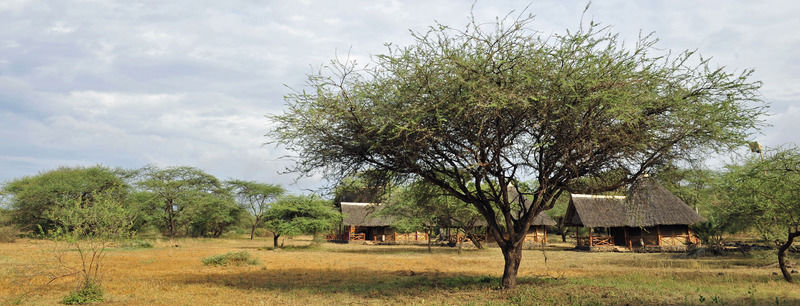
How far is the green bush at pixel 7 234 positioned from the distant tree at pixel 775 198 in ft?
178

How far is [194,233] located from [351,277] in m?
48.6

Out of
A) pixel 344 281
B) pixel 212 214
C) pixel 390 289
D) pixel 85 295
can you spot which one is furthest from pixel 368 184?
pixel 212 214

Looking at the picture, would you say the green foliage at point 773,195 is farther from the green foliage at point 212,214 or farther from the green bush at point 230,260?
the green foliage at point 212,214

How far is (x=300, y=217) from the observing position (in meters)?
40.9

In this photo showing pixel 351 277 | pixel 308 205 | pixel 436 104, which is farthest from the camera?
pixel 308 205

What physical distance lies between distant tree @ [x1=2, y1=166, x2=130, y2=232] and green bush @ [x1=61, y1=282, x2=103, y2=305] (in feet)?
116

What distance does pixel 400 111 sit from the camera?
10836 mm

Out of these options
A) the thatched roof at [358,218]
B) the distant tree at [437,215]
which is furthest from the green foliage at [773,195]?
the thatched roof at [358,218]

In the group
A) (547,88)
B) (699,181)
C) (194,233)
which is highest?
(547,88)

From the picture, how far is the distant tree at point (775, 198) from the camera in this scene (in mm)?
13375

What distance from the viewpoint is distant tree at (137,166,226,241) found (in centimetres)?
4919

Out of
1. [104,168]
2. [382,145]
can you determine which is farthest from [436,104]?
[104,168]

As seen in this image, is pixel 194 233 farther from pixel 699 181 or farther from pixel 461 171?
pixel 699 181

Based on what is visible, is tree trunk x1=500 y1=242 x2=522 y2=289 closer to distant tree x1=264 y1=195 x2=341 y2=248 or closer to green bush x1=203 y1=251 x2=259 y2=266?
green bush x1=203 y1=251 x2=259 y2=266
